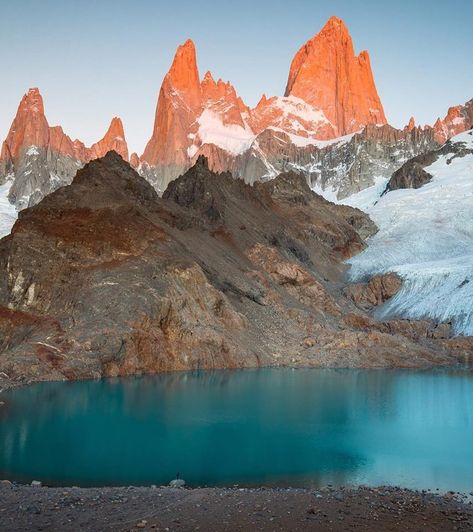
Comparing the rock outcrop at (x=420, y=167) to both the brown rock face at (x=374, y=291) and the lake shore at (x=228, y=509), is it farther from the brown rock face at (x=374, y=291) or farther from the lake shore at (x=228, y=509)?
the lake shore at (x=228, y=509)

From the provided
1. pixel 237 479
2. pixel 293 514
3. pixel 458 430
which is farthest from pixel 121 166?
pixel 293 514

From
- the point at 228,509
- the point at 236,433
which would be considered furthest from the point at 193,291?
the point at 228,509

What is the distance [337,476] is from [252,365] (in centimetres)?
4045

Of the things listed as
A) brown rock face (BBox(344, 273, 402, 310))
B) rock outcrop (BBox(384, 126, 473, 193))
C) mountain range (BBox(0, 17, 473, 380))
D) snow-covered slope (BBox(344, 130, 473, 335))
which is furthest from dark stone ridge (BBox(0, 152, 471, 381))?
rock outcrop (BBox(384, 126, 473, 193))

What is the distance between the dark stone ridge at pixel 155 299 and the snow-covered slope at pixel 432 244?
8.22 metres

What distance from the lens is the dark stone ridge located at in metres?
56.4

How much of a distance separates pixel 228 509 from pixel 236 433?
1474cm

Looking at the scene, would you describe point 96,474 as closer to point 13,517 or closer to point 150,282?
point 13,517

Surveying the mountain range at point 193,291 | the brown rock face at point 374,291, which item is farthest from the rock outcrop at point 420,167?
the brown rock face at point 374,291

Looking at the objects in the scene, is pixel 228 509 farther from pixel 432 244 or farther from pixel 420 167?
pixel 420 167

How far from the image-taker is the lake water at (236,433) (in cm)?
2447

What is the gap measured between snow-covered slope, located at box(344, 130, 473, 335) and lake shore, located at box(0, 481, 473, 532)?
70443 millimetres

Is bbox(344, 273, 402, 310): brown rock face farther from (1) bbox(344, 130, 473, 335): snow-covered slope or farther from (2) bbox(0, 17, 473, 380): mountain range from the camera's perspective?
(1) bbox(344, 130, 473, 335): snow-covered slope

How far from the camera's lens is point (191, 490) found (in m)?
20.7
